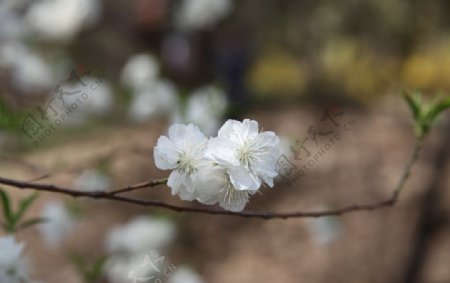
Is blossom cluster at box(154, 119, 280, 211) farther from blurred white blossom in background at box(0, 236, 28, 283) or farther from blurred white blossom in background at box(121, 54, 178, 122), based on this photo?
blurred white blossom in background at box(121, 54, 178, 122)

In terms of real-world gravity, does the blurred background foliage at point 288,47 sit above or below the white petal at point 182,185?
below

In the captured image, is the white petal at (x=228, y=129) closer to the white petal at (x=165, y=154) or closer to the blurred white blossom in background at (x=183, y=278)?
the white petal at (x=165, y=154)

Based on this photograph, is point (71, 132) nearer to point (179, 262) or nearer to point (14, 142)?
point (179, 262)

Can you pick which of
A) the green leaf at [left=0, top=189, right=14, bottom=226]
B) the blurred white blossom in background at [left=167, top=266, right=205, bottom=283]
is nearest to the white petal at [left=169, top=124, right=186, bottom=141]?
the green leaf at [left=0, top=189, right=14, bottom=226]

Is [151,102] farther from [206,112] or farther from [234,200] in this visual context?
[234,200]

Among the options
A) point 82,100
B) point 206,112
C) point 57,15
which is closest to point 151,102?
point 82,100

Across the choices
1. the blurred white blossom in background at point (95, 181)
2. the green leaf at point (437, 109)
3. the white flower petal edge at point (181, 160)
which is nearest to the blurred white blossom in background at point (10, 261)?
the white flower petal edge at point (181, 160)

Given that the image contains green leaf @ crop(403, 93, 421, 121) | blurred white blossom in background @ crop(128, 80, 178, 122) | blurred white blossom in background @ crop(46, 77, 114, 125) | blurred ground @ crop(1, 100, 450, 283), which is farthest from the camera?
blurred ground @ crop(1, 100, 450, 283)
